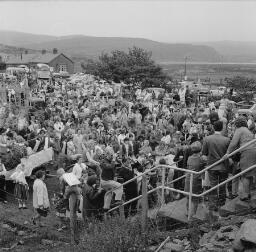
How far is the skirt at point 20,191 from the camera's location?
1205 cm

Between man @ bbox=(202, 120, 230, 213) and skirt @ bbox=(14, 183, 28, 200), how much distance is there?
552 centimetres

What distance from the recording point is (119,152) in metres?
14.3

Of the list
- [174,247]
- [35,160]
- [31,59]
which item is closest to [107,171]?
[174,247]

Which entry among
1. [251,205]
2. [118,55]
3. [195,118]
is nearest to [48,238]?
[251,205]

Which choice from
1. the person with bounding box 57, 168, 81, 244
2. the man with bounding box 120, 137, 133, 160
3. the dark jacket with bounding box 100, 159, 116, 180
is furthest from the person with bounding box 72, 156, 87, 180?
the man with bounding box 120, 137, 133, 160

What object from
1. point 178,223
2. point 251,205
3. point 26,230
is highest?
point 251,205

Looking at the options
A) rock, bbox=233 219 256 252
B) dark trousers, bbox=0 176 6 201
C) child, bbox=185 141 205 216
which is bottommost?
dark trousers, bbox=0 176 6 201

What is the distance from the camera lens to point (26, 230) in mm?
10711

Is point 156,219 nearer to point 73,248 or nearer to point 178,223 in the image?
point 178,223

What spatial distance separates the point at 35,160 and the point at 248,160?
745 cm

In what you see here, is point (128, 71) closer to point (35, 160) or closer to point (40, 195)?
point (35, 160)

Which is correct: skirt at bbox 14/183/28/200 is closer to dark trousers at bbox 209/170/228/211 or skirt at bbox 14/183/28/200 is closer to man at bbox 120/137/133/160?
man at bbox 120/137/133/160

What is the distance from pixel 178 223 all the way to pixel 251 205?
150cm

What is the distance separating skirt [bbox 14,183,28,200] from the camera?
12.1 metres
